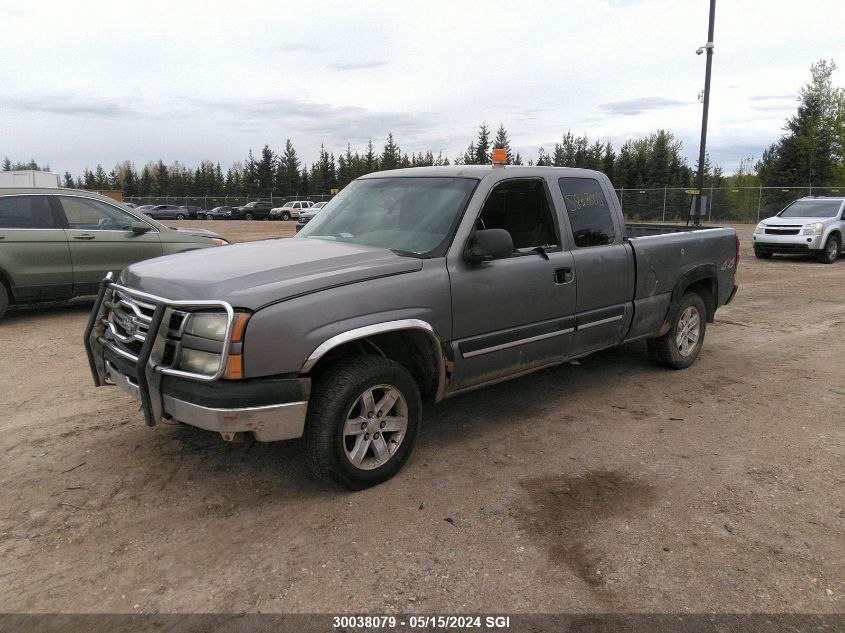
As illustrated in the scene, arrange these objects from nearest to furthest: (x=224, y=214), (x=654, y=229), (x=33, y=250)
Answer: (x=654, y=229) < (x=33, y=250) < (x=224, y=214)

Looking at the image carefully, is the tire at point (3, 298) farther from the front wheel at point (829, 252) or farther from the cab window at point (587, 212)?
the front wheel at point (829, 252)

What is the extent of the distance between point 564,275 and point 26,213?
7169mm

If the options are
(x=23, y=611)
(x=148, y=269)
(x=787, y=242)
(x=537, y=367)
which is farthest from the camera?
(x=787, y=242)

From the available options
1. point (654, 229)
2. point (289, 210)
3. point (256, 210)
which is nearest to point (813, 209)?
point (654, 229)

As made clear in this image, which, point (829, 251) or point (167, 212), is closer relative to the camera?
point (829, 251)

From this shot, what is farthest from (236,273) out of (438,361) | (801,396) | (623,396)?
(801,396)

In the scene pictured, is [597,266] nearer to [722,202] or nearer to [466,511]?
[466,511]

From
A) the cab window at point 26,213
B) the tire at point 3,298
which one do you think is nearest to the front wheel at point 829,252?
the cab window at point 26,213

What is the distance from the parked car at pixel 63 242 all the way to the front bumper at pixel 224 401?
570cm

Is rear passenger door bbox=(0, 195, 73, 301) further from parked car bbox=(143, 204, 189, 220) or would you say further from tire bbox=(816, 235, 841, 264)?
parked car bbox=(143, 204, 189, 220)

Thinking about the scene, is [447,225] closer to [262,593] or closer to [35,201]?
[262,593]

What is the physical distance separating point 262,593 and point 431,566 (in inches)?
30.3

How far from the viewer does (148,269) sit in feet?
13.2

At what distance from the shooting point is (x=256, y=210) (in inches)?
2170
